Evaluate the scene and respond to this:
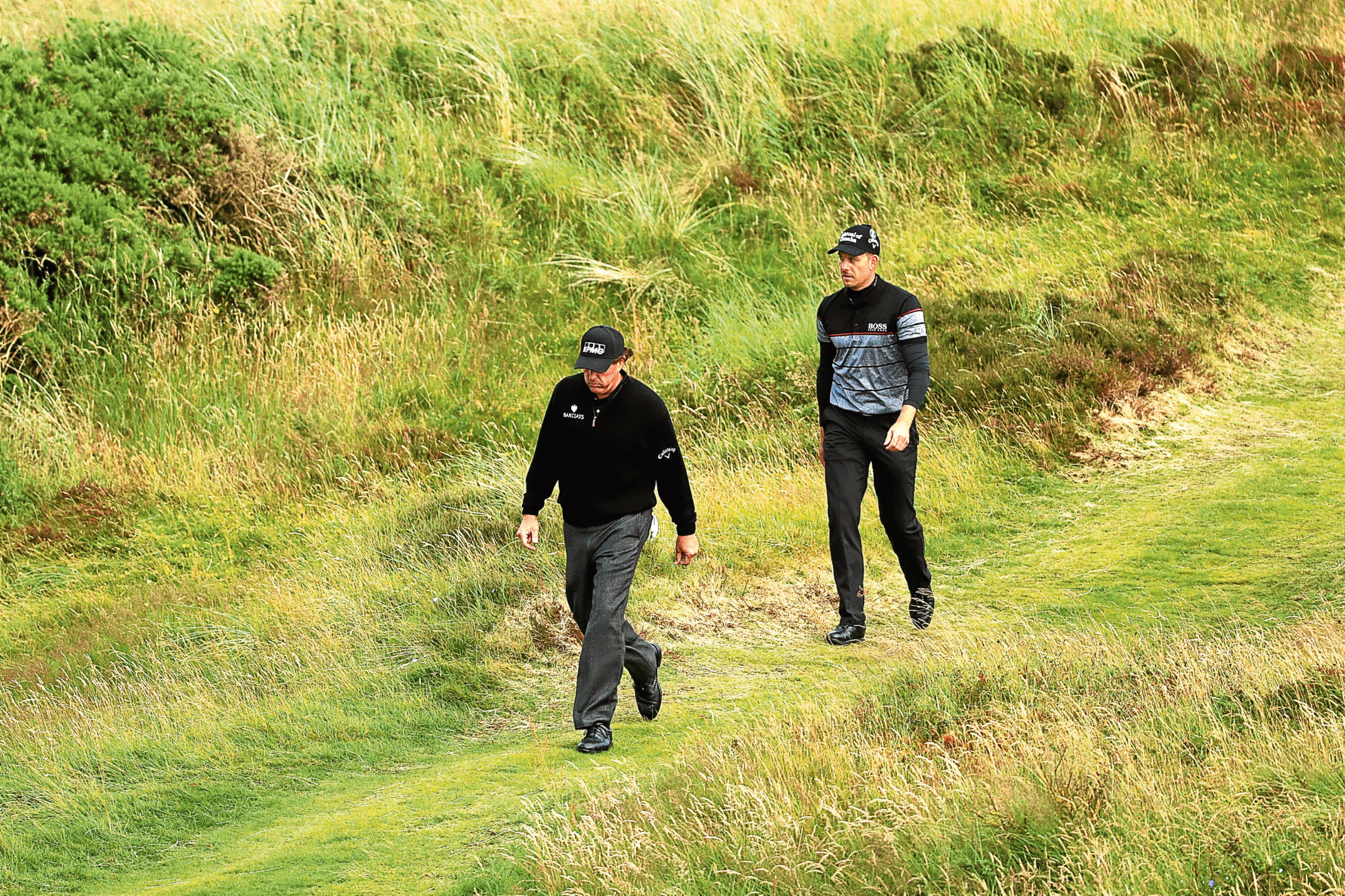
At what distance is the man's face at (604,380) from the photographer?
643 centimetres

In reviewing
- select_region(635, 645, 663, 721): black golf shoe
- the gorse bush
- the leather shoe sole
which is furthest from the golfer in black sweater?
the gorse bush

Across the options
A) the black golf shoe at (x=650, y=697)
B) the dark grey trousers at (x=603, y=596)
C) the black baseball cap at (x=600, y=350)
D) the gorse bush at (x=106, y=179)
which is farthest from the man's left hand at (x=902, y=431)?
the gorse bush at (x=106, y=179)

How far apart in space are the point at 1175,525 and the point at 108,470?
366 inches

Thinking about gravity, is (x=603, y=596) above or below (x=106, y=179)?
below

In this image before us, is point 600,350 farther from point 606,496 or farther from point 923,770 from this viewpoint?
point 923,770

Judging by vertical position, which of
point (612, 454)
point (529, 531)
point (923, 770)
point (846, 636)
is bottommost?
point (846, 636)

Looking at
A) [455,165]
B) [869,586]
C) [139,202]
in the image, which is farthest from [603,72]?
[869,586]

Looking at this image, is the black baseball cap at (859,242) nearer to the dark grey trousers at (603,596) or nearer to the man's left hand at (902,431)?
the man's left hand at (902,431)

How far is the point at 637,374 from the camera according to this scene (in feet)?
A: 47.5

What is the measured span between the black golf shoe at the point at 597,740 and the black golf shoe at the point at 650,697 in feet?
1.56

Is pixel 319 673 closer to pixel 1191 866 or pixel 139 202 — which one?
pixel 1191 866

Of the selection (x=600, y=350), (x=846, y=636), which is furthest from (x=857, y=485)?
(x=600, y=350)

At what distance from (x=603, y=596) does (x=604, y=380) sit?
105 cm

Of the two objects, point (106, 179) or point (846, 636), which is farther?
point (106, 179)
